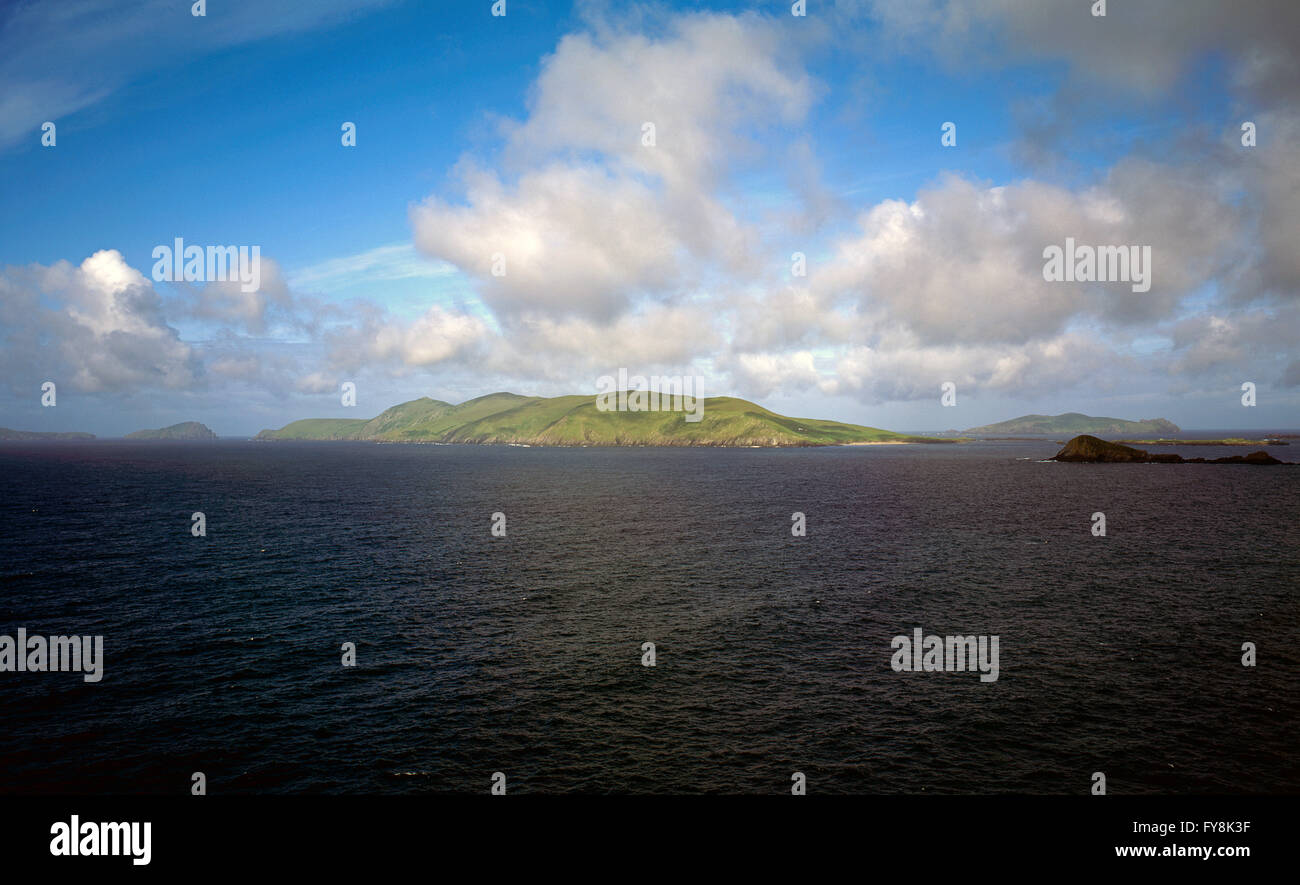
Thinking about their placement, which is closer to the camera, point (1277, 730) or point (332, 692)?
point (1277, 730)

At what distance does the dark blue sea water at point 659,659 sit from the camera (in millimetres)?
30047

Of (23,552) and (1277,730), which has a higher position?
(23,552)

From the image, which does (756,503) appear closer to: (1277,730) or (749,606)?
(749,606)

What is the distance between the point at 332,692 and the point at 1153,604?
6905cm

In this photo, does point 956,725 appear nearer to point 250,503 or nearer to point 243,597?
point 243,597

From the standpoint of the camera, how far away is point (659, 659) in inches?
1724

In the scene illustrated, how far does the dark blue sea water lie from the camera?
1183 inches

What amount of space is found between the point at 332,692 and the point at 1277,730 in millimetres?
56117

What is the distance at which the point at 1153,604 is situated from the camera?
177 ft

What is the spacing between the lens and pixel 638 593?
199 ft
